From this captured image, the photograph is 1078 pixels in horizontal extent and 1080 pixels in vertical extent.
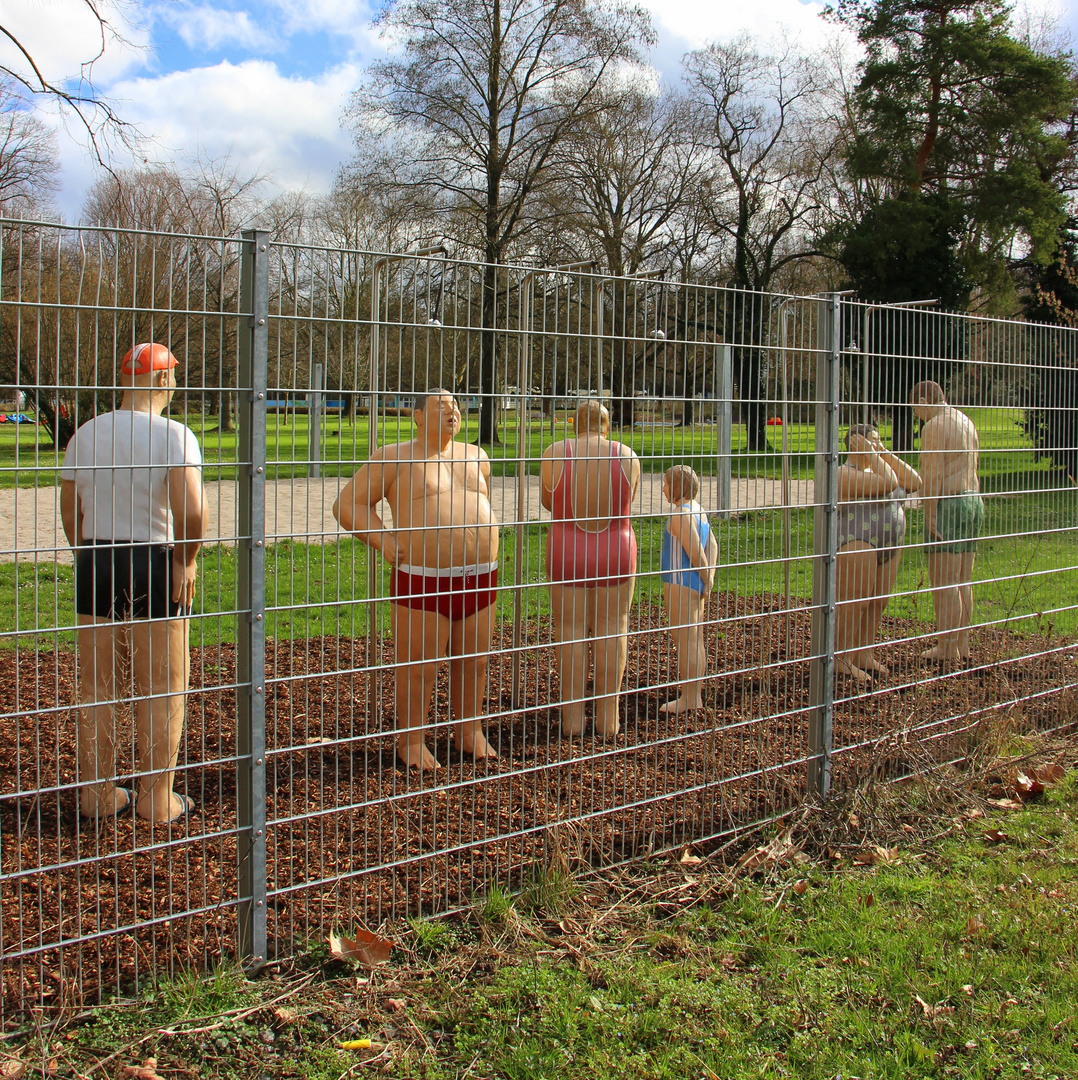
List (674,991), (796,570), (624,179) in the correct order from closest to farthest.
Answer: (674,991), (796,570), (624,179)

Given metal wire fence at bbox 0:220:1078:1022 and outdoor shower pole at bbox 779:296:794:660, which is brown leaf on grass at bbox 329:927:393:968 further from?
outdoor shower pole at bbox 779:296:794:660

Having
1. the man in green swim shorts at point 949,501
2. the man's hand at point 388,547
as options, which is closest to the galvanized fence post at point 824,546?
the man in green swim shorts at point 949,501

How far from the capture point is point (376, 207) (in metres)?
24.2

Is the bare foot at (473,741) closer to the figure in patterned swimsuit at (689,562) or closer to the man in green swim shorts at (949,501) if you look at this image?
the figure in patterned swimsuit at (689,562)

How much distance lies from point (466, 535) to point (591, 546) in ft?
3.72

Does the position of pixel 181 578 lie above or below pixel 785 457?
below

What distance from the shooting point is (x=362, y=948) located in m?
3.07

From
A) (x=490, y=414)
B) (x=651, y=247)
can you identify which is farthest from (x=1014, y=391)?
(x=651, y=247)

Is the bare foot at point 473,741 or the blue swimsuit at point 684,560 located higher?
the blue swimsuit at point 684,560

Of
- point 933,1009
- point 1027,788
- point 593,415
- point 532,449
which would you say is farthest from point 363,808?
point 1027,788

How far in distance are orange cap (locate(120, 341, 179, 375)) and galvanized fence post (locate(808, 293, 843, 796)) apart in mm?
2571

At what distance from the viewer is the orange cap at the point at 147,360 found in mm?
2629

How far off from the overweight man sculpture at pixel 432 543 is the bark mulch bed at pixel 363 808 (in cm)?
18

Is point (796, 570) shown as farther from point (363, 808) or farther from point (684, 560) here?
point (363, 808)
